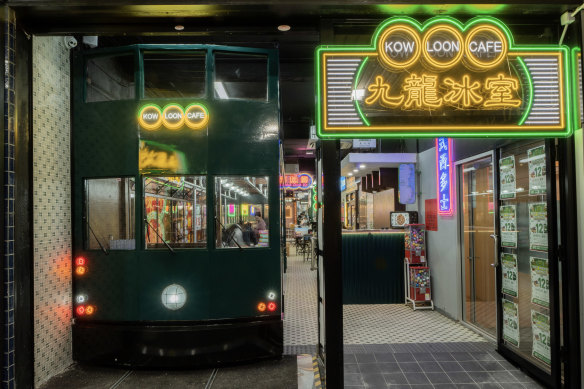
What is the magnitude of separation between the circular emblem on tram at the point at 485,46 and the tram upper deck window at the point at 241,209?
2.85 metres

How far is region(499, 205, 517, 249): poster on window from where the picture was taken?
5016 mm

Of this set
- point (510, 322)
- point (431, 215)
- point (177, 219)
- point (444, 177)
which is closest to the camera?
point (510, 322)

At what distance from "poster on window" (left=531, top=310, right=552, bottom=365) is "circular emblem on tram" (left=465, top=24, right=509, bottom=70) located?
3.00m

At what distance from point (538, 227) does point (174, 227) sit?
4.59 metres

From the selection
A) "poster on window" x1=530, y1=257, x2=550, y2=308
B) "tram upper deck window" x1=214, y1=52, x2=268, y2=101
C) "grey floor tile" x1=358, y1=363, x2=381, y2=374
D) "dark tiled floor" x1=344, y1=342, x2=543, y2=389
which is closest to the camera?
"poster on window" x1=530, y1=257, x2=550, y2=308

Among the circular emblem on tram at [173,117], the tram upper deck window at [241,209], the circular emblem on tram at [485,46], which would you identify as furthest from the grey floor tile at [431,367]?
the circular emblem on tram at [173,117]

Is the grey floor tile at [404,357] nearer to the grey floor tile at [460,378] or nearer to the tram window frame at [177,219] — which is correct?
the grey floor tile at [460,378]

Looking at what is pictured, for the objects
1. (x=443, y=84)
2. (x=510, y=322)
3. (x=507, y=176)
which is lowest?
(x=510, y=322)

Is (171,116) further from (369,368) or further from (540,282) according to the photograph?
(540,282)

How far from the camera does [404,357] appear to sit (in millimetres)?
5168

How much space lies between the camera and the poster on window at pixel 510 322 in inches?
194

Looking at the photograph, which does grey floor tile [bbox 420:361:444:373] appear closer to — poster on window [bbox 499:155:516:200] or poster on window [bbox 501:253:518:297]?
poster on window [bbox 501:253:518:297]

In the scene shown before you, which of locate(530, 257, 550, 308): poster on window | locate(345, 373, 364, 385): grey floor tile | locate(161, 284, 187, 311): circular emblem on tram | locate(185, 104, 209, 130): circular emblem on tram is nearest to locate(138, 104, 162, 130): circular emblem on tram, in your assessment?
locate(185, 104, 209, 130): circular emblem on tram

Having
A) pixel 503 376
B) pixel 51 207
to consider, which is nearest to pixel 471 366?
pixel 503 376
